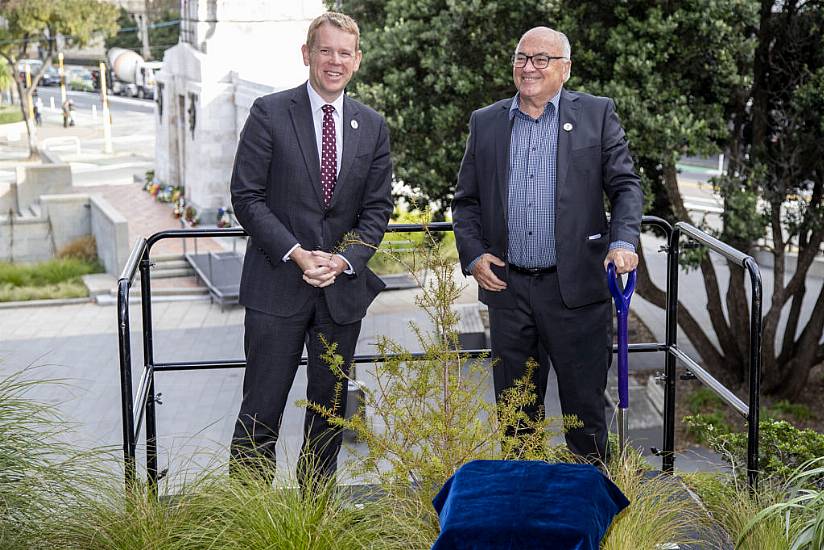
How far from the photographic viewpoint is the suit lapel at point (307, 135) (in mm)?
4219

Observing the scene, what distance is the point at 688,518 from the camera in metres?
3.72

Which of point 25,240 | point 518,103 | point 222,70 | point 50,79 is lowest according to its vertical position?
point 25,240

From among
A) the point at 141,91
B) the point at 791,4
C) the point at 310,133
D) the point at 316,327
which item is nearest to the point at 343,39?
the point at 310,133

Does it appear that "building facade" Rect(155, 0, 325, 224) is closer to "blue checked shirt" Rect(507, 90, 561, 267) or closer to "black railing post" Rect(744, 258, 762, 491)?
"blue checked shirt" Rect(507, 90, 561, 267)

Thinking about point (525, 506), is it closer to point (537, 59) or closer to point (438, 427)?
point (438, 427)

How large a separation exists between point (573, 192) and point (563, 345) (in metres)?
0.60

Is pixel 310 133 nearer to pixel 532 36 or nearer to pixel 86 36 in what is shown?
pixel 532 36

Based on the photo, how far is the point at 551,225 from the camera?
4.29 meters

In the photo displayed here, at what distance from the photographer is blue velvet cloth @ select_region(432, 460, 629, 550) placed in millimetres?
2791

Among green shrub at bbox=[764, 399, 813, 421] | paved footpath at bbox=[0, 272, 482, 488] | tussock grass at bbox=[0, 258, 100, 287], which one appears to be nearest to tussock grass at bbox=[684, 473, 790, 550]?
paved footpath at bbox=[0, 272, 482, 488]

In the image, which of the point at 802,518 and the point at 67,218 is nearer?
the point at 802,518

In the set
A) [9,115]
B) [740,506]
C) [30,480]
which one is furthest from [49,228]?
[9,115]

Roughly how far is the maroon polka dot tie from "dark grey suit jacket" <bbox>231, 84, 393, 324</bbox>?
43mm

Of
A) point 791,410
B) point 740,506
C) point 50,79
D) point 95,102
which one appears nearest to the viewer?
point 740,506
